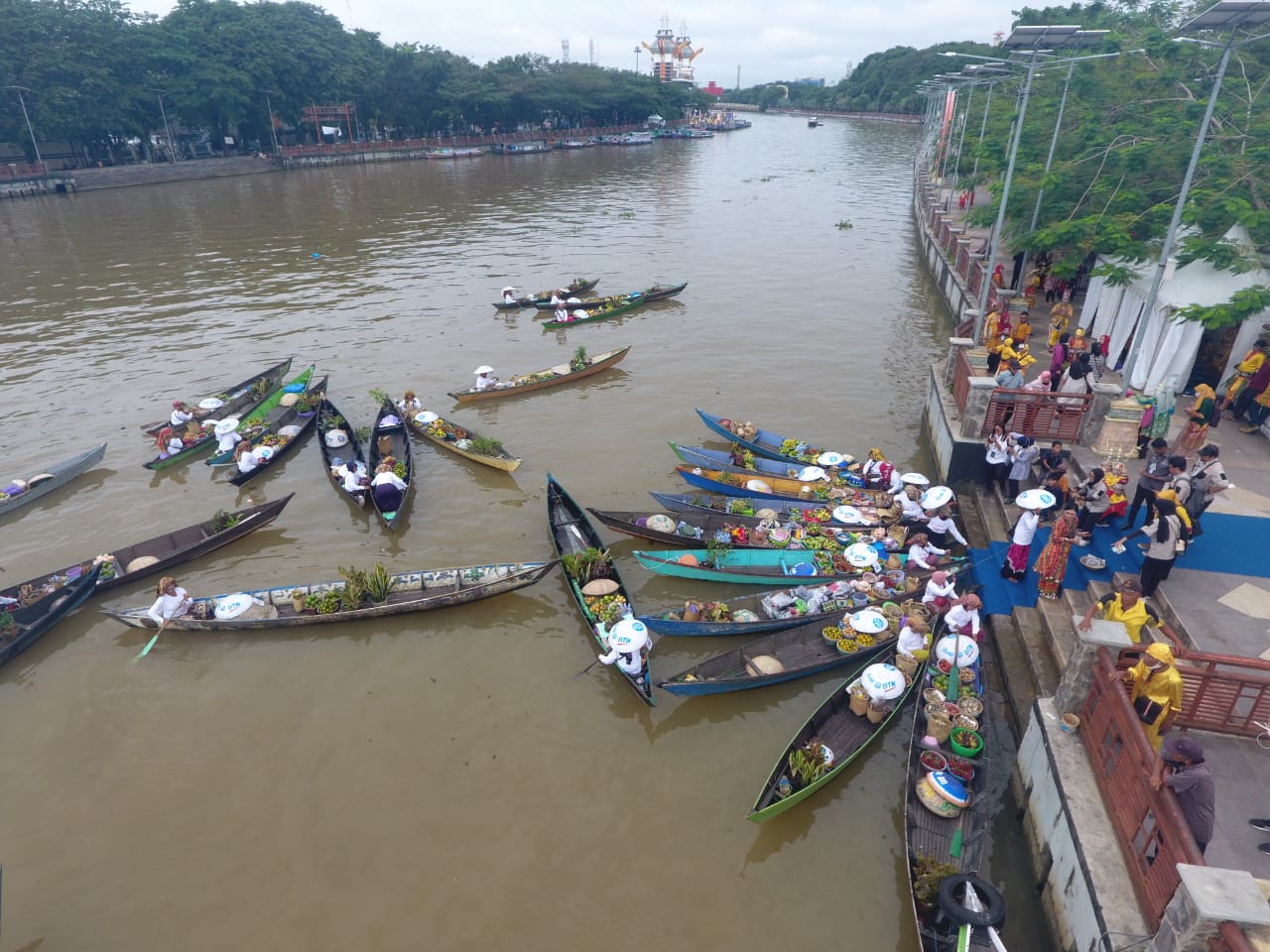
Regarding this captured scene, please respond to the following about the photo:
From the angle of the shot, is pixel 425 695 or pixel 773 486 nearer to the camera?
pixel 425 695

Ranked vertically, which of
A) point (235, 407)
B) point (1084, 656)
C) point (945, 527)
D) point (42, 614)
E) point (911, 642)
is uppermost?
point (1084, 656)

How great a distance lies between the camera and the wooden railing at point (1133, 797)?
6984 millimetres

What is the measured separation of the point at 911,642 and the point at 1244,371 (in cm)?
1227

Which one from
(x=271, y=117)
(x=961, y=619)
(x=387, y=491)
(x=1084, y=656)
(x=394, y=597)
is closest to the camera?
(x=1084, y=656)

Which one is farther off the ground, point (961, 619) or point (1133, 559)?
point (1133, 559)

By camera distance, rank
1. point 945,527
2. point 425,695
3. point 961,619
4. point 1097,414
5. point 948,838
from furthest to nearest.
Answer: point 1097,414 → point 945,527 → point 425,695 → point 961,619 → point 948,838

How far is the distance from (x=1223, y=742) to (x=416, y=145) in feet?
364

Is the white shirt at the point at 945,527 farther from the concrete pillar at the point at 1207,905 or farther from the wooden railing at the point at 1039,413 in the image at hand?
the concrete pillar at the point at 1207,905

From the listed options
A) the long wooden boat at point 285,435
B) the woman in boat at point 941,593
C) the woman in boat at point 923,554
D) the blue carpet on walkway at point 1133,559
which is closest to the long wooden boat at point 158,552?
the long wooden boat at point 285,435

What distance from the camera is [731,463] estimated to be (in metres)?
19.5

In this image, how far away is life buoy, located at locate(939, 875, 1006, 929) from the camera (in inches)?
322

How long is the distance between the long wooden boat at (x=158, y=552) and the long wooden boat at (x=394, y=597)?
1202mm

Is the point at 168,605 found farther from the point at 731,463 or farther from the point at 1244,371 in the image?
the point at 1244,371

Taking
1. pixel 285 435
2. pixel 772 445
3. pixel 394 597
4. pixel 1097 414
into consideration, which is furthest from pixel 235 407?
pixel 1097 414
